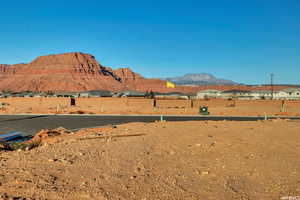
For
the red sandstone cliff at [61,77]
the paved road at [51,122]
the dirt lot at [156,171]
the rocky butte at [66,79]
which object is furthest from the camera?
the red sandstone cliff at [61,77]

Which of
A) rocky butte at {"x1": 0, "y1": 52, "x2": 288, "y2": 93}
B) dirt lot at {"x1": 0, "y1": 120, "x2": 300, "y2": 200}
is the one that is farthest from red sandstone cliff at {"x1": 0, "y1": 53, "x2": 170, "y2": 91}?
dirt lot at {"x1": 0, "y1": 120, "x2": 300, "y2": 200}

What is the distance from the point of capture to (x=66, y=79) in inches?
6078

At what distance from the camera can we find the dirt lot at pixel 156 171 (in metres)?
4.54

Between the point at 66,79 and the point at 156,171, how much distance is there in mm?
157852

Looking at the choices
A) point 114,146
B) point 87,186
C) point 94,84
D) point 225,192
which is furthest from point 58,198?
point 94,84

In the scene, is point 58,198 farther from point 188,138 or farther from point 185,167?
point 188,138

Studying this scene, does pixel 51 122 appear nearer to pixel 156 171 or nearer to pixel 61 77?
pixel 156 171

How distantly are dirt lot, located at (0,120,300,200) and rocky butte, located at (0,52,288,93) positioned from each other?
137039mm

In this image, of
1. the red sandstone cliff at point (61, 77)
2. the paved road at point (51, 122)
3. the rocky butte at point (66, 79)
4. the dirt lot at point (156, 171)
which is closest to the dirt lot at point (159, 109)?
the paved road at point (51, 122)

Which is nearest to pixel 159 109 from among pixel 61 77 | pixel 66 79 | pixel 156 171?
pixel 156 171

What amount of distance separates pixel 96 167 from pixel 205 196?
2831mm

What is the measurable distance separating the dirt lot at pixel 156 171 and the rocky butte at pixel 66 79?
450 ft

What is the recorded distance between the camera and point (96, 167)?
6109 millimetres

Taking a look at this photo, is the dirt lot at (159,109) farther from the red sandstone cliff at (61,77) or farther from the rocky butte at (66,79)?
the red sandstone cliff at (61,77)
